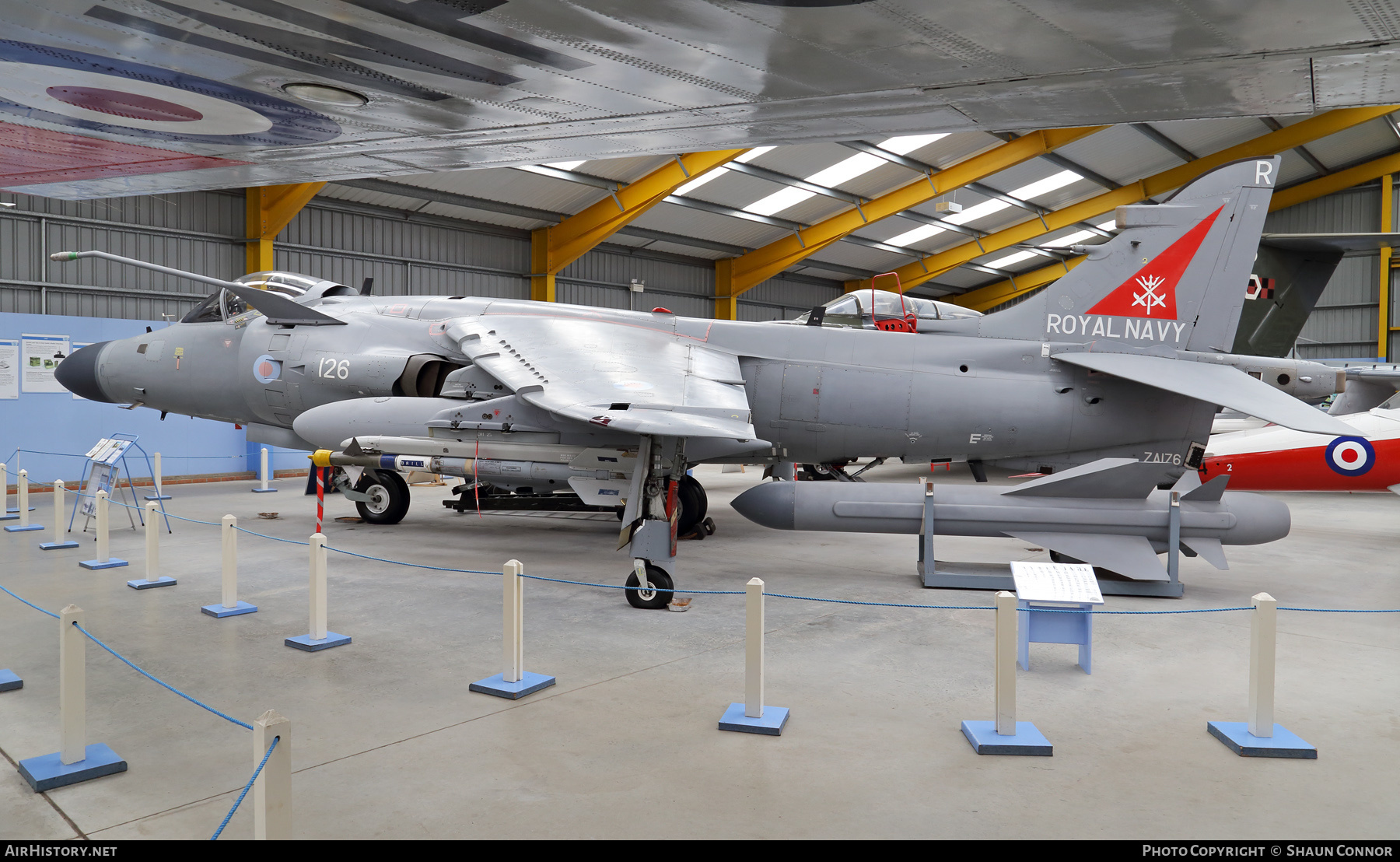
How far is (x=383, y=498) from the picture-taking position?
464 inches

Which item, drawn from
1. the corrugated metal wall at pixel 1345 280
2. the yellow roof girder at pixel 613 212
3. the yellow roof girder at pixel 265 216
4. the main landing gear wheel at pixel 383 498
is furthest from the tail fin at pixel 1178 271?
the corrugated metal wall at pixel 1345 280

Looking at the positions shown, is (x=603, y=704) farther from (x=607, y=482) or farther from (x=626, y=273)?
(x=626, y=273)

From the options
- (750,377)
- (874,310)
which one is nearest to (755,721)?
(750,377)

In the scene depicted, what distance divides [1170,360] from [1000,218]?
2293 centimetres

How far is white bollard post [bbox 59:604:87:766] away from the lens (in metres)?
3.84

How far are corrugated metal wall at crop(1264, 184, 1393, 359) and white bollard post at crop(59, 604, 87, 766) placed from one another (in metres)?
39.5

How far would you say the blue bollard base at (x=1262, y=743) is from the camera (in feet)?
13.8

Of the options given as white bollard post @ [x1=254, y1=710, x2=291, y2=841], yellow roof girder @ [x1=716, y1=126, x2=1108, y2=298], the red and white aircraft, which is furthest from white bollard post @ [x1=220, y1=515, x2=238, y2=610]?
yellow roof girder @ [x1=716, y1=126, x2=1108, y2=298]

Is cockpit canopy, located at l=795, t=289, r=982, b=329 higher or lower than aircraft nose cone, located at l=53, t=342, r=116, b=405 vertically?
higher

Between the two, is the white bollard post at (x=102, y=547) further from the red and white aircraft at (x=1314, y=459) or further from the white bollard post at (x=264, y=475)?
the red and white aircraft at (x=1314, y=459)

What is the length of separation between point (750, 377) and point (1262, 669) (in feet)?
21.0

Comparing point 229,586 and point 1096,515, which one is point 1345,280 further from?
point 229,586

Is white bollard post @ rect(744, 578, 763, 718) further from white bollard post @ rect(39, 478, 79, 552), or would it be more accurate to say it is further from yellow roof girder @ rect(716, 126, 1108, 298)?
yellow roof girder @ rect(716, 126, 1108, 298)

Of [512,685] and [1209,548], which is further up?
[1209,548]
